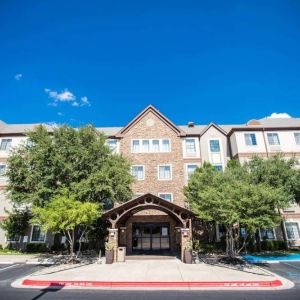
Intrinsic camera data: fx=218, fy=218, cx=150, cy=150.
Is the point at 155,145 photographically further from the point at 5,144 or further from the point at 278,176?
the point at 5,144

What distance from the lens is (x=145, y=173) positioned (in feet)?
80.5

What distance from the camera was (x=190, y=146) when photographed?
26.4m

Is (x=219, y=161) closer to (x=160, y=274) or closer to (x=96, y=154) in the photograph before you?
(x=96, y=154)

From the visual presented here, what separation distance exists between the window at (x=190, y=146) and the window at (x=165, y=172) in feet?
10.9

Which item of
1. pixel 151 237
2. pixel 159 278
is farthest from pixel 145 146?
pixel 159 278

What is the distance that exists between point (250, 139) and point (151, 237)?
15735mm

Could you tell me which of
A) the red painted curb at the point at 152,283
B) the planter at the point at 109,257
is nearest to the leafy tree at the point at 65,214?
the planter at the point at 109,257

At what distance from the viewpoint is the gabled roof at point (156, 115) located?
86.1 feet

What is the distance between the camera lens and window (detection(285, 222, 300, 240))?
74.3ft

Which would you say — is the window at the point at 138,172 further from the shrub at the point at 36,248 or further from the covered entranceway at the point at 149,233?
the shrub at the point at 36,248

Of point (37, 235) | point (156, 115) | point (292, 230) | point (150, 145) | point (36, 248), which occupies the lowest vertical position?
point (36, 248)

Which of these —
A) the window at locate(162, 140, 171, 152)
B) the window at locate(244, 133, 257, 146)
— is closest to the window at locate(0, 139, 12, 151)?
the window at locate(162, 140, 171, 152)

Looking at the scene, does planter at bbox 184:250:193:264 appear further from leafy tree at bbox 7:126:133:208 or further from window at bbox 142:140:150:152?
window at bbox 142:140:150:152

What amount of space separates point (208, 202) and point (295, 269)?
6.75 meters
